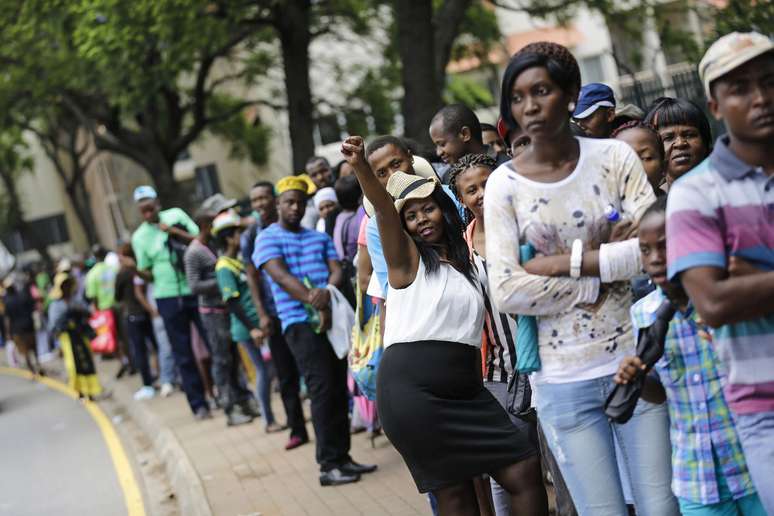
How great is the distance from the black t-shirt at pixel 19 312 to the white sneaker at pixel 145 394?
784 cm

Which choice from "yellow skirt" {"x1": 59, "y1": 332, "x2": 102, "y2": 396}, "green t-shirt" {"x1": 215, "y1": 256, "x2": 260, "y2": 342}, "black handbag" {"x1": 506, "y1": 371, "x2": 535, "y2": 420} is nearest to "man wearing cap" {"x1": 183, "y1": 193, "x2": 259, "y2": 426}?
→ "green t-shirt" {"x1": 215, "y1": 256, "x2": 260, "y2": 342}

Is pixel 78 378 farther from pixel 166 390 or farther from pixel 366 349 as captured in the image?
pixel 366 349

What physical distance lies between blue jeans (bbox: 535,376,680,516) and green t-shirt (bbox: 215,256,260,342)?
651cm

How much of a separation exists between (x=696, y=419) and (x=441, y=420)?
121cm

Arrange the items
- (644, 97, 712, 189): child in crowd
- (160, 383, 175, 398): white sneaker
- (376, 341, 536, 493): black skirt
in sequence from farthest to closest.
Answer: (160, 383, 175, 398): white sneaker < (644, 97, 712, 189): child in crowd < (376, 341, 536, 493): black skirt

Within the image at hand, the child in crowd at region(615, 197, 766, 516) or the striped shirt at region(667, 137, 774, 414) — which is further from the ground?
the striped shirt at region(667, 137, 774, 414)

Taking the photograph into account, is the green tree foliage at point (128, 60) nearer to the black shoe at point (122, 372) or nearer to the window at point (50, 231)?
the black shoe at point (122, 372)

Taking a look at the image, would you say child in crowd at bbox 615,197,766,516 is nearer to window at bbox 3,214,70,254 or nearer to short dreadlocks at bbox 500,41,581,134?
short dreadlocks at bbox 500,41,581,134

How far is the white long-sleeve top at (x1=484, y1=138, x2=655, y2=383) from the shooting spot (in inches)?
146

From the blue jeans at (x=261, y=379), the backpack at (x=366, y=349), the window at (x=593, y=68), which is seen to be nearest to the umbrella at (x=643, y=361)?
the backpack at (x=366, y=349)

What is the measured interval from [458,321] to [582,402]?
973 millimetres

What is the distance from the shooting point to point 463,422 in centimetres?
451

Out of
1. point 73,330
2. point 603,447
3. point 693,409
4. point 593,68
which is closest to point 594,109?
point 603,447

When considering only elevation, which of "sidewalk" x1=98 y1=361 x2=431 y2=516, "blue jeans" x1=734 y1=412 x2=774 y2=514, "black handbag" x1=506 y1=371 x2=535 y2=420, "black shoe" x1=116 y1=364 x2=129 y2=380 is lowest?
"black shoe" x1=116 y1=364 x2=129 y2=380
